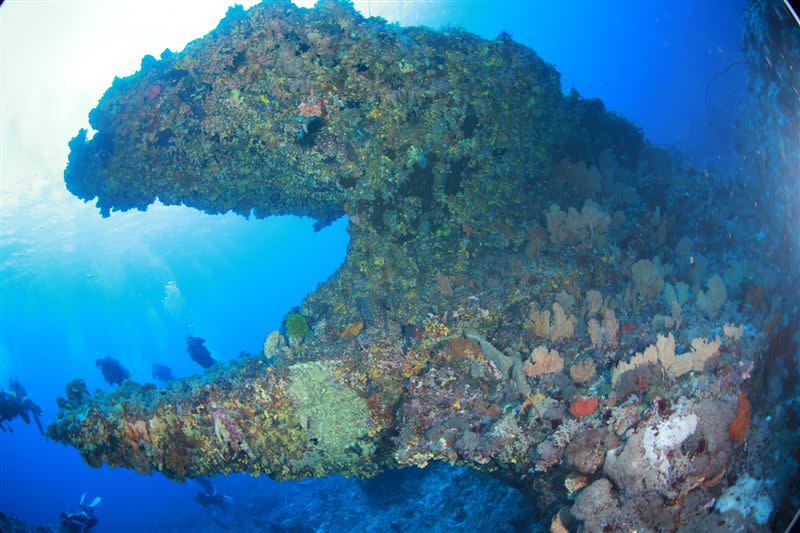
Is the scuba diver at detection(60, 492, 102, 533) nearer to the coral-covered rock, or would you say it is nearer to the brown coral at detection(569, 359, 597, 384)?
the coral-covered rock

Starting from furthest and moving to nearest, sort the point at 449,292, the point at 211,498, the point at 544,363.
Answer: the point at 211,498 → the point at 449,292 → the point at 544,363

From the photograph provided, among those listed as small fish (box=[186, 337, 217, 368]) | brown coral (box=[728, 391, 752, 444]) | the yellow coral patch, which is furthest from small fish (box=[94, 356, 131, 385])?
brown coral (box=[728, 391, 752, 444])

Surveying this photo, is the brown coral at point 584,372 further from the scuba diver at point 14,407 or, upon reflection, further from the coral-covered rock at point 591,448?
the scuba diver at point 14,407

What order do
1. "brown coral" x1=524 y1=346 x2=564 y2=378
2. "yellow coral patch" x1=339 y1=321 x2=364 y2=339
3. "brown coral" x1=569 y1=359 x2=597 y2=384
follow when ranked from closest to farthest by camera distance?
"brown coral" x1=569 y1=359 x2=597 y2=384 → "brown coral" x1=524 y1=346 x2=564 y2=378 → "yellow coral patch" x1=339 y1=321 x2=364 y2=339

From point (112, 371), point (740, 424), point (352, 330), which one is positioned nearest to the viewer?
point (740, 424)

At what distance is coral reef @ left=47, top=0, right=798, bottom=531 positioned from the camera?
4531mm

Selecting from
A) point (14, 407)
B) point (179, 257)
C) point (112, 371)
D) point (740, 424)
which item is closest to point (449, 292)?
point (740, 424)

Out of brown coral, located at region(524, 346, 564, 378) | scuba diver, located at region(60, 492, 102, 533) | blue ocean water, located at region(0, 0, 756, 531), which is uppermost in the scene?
blue ocean water, located at region(0, 0, 756, 531)

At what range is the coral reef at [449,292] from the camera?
14.9 ft

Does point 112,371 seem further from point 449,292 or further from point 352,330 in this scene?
point 449,292

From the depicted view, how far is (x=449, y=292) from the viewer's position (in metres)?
7.45

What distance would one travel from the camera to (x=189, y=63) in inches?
337

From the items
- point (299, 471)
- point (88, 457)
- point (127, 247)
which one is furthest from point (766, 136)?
point (127, 247)

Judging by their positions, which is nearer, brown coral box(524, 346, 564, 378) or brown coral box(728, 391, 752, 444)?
brown coral box(728, 391, 752, 444)
